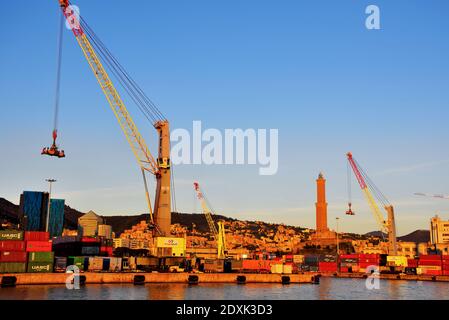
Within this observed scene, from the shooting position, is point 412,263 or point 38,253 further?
point 412,263

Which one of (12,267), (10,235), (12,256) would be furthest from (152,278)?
(10,235)

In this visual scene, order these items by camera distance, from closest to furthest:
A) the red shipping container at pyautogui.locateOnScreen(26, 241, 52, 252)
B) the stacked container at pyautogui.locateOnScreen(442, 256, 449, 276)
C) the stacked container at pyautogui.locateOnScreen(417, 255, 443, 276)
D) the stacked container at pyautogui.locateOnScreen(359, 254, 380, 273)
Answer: the red shipping container at pyautogui.locateOnScreen(26, 241, 52, 252), the stacked container at pyautogui.locateOnScreen(442, 256, 449, 276), the stacked container at pyautogui.locateOnScreen(417, 255, 443, 276), the stacked container at pyautogui.locateOnScreen(359, 254, 380, 273)

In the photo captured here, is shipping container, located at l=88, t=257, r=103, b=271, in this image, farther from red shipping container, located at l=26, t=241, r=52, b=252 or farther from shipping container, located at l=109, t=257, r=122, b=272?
red shipping container, located at l=26, t=241, r=52, b=252

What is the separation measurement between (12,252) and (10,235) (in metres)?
2.78

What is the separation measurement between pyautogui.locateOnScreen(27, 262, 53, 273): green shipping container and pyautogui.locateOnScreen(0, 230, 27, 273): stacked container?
→ 1140mm

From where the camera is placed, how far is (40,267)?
80.9 meters

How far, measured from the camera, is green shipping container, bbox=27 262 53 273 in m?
80.0

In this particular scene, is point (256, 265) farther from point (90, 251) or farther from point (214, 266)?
point (90, 251)

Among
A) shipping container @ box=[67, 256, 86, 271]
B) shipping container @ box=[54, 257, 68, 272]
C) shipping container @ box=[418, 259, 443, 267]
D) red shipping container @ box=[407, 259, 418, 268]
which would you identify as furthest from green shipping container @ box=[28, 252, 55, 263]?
red shipping container @ box=[407, 259, 418, 268]

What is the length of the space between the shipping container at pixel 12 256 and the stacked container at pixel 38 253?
1110mm

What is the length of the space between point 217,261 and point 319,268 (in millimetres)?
60720
